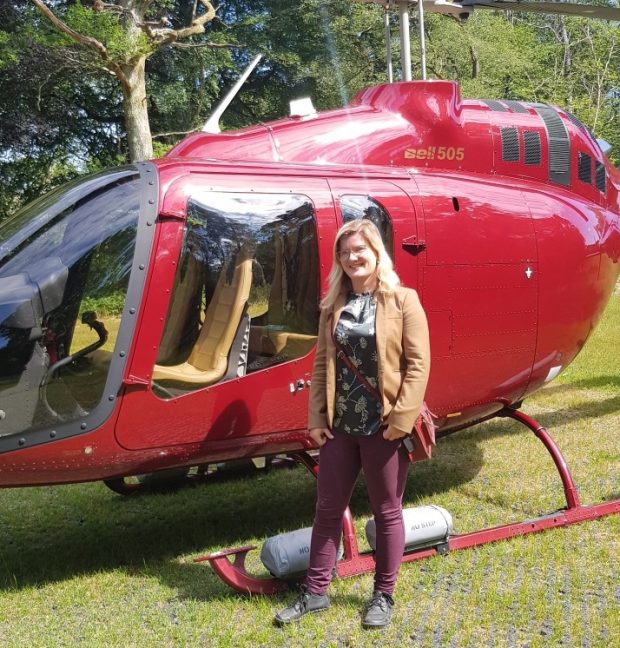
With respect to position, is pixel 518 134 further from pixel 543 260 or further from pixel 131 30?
pixel 131 30

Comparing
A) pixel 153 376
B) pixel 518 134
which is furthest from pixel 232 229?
pixel 518 134

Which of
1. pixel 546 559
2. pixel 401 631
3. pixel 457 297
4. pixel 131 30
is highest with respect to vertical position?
pixel 131 30

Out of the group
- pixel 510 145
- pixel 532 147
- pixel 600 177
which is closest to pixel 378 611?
pixel 510 145

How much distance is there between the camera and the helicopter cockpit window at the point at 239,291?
11.8ft

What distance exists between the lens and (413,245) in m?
4.16

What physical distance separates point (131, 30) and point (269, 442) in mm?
11909

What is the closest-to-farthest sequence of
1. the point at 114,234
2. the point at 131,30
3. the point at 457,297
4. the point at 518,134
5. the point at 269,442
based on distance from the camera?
the point at 114,234 < the point at 269,442 < the point at 457,297 < the point at 518,134 < the point at 131,30

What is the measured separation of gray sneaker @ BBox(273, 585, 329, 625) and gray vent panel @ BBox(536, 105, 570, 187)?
10.3 feet

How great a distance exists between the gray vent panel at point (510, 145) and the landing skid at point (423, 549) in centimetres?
162

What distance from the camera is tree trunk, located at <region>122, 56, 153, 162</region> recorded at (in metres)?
13.5

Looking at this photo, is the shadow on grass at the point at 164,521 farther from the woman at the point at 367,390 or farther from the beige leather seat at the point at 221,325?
the beige leather seat at the point at 221,325

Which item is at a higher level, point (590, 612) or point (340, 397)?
point (340, 397)

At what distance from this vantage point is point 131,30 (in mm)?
13875

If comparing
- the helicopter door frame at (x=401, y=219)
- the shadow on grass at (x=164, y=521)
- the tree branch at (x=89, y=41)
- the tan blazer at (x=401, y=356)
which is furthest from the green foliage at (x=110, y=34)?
the tan blazer at (x=401, y=356)
